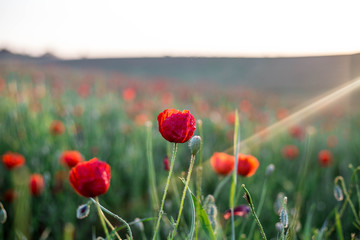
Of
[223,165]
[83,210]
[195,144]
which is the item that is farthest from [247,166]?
[83,210]

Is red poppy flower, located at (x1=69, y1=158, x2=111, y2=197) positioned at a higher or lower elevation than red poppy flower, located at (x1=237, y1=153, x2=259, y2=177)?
higher

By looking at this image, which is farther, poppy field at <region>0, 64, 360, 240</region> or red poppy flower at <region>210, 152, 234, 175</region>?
red poppy flower at <region>210, 152, 234, 175</region>

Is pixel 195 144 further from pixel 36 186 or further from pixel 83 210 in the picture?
pixel 36 186

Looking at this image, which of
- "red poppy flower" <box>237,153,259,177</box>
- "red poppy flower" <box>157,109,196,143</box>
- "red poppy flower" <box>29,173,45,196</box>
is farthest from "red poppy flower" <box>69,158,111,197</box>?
"red poppy flower" <box>29,173,45,196</box>

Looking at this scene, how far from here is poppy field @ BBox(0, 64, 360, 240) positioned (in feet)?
2.50

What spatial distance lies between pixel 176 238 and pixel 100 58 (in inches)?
646

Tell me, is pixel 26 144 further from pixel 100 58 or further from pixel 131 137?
pixel 100 58

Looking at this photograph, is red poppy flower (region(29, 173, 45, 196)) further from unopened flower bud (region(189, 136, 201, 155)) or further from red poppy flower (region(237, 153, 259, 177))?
unopened flower bud (region(189, 136, 201, 155))

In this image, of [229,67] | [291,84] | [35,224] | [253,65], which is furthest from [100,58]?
[35,224]

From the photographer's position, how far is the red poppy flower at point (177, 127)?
67 cm

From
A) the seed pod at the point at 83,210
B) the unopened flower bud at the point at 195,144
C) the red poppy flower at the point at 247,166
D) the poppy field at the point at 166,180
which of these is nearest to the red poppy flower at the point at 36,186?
the poppy field at the point at 166,180

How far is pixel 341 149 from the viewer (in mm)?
2957

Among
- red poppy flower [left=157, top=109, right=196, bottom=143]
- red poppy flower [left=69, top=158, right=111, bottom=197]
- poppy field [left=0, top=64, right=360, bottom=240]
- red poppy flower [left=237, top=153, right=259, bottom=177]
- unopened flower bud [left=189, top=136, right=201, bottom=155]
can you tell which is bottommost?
poppy field [left=0, top=64, right=360, bottom=240]

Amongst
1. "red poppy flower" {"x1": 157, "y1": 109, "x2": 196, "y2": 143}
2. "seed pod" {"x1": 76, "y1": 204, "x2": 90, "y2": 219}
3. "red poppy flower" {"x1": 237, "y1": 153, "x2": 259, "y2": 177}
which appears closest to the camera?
"red poppy flower" {"x1": 157, "y1": 109, "x2": 196, "y2": 143}
